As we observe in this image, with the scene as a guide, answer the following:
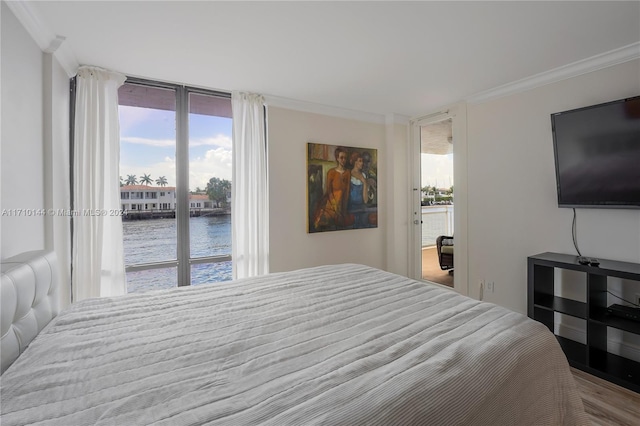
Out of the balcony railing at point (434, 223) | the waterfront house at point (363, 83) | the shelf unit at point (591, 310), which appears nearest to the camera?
the waterfront house at point (363, 83)

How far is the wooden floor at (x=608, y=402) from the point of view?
1.84m

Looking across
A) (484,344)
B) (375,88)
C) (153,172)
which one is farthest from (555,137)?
(153,172)

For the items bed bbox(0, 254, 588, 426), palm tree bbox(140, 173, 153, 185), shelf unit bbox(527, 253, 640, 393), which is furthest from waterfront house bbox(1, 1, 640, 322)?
bed bbox(0, 254, 588, 426)

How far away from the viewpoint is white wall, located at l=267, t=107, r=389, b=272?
3.64 m

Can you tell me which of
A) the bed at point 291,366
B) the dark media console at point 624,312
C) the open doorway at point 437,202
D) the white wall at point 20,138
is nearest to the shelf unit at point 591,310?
the dark media console at point 624,312

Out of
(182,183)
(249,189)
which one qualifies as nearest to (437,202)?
(249,189)

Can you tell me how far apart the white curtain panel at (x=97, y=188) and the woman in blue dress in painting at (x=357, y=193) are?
8.86ft

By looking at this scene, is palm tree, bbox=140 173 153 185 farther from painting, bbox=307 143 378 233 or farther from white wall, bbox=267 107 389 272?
painting, bbox=307 143 378 233

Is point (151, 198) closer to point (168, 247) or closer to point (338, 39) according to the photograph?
point (168, 247)

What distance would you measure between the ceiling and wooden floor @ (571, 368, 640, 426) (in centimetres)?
256

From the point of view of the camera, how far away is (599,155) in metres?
2.46

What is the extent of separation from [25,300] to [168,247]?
77.0 inches

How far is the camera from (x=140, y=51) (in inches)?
96.7

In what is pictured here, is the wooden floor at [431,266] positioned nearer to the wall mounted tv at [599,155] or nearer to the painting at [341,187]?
the painting at [341,187]
